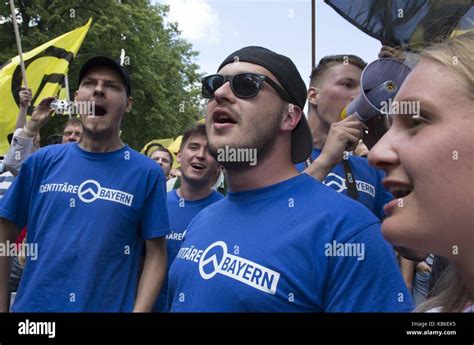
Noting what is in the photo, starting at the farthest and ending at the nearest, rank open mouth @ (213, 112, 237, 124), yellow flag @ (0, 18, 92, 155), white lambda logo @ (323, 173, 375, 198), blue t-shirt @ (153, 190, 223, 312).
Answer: yellow flag @ (0, 18, 92, 155) → blue t-shirt @ (153, 190, 223, 312) → white lambda logo @ (323, 173, 375, 198) → open mouth @ (213, 112, 237, 124)

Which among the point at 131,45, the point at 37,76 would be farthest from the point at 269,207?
the point at 131,45

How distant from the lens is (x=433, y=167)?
4.12 ft

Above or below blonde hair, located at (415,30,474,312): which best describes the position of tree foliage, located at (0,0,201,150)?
above

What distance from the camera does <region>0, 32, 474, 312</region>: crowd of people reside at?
1297 mm

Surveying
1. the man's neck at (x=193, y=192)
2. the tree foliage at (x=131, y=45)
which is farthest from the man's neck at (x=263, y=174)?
the tree foliage at (x=131, y=45)

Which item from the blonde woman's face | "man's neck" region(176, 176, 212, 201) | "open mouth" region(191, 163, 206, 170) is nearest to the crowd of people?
the blonde woman's face

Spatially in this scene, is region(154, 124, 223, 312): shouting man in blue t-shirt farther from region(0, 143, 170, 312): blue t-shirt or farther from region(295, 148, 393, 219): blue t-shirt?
region(295, 148, 393, 219): blue t-shirt

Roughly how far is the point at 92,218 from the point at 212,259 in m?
1.23

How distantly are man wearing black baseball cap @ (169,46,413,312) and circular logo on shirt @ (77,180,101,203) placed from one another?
906mm

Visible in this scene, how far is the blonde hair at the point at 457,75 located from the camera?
130cm

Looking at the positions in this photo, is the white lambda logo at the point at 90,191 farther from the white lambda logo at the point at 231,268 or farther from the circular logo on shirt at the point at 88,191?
the white lambda logo at the point at 231,268

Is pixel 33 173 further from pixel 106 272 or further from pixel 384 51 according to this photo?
pixel 384 51

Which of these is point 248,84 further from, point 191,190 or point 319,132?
point 191,190

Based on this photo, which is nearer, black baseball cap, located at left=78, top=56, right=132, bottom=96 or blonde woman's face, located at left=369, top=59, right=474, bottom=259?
blonde woman's face, located at left=369, top=59, right=474, bottom=259
